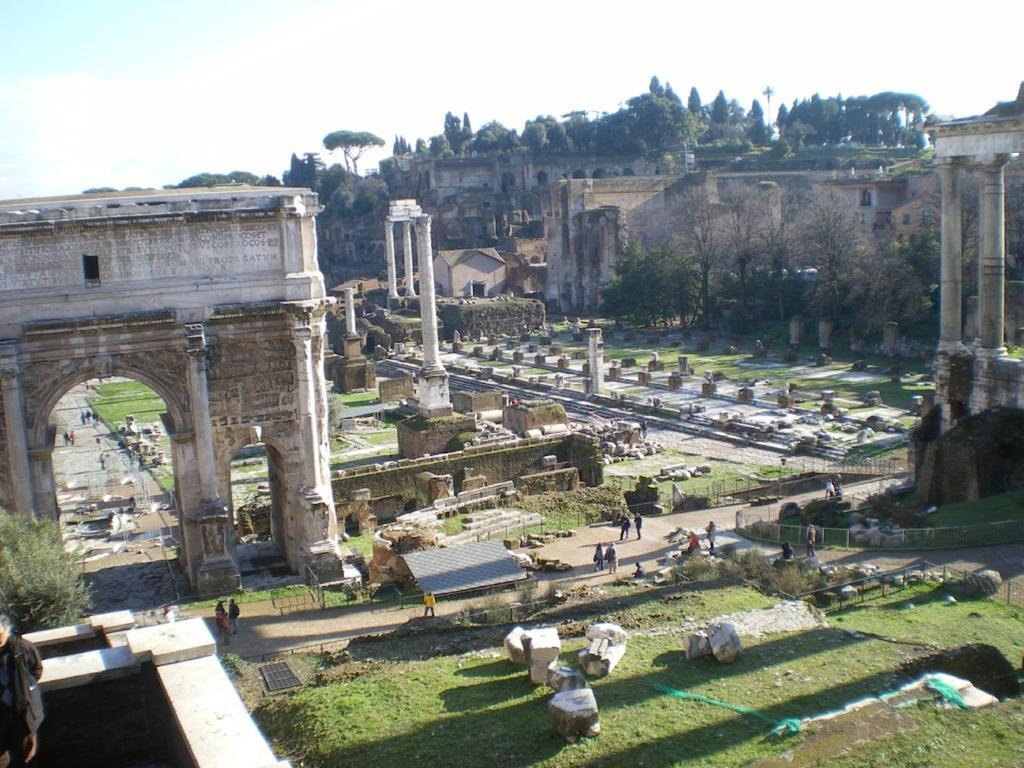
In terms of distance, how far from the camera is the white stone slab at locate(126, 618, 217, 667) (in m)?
6.59

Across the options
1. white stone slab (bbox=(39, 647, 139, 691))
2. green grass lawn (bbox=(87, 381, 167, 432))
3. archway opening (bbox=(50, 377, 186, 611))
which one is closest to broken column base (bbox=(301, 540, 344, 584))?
archway opening (bbox=(50, 377, 186, 611))

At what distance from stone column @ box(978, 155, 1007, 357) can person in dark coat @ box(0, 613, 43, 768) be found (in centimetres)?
1909

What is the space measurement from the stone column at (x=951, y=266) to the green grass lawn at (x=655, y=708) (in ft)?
33.4

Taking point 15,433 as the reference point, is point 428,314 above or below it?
above

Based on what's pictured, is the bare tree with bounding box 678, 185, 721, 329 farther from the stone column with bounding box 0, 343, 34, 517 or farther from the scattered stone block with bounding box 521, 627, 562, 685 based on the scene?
the scattered stone block with bounding box 521, 627, 562, 685

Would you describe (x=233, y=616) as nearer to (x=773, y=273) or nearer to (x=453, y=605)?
(x=453, y=605)

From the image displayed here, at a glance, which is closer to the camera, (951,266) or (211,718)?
(211,718)

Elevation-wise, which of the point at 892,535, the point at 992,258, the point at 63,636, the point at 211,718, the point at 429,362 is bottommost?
the point at 892,535

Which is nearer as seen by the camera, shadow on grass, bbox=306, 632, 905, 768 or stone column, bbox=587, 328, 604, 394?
shadow on grass, bbox=306, 632, 905, 768

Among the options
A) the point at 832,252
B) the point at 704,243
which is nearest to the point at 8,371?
the point at 832,252

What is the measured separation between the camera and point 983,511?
1762cm

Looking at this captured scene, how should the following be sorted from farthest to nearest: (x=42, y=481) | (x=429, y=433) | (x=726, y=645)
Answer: (x=429, y=433) < (x=42, y=481) < (x=726, y=645)

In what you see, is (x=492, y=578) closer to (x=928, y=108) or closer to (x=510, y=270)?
(x=510, y=270)

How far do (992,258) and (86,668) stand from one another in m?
19.0
